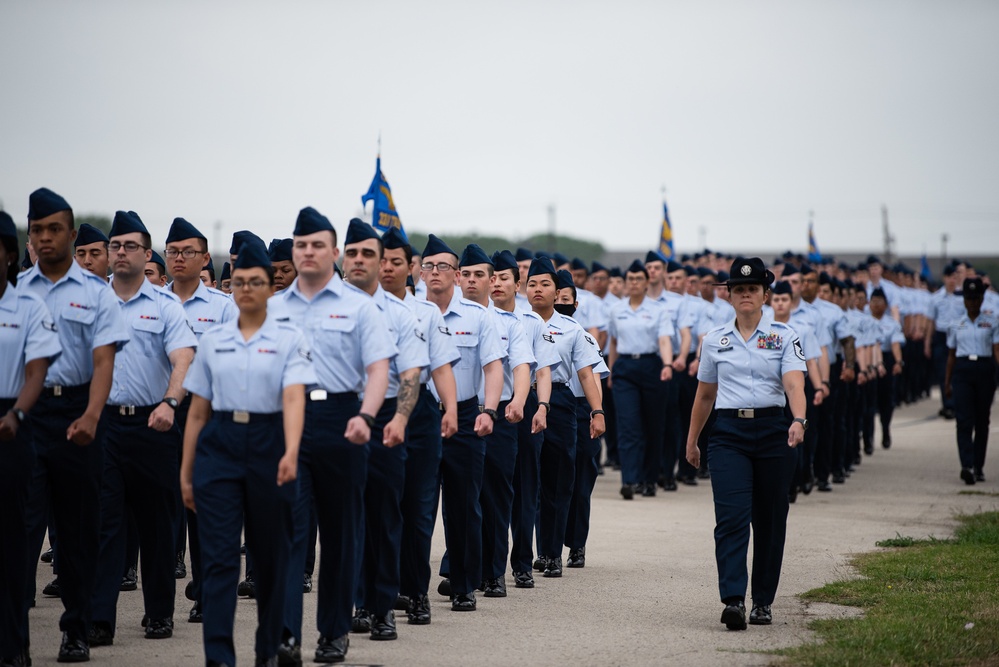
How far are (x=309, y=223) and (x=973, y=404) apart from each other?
12.4 meters

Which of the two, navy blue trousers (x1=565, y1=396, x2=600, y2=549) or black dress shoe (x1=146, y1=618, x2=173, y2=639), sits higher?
navy blue trousers (x1=565, y1=396, x2=600, y2=549)

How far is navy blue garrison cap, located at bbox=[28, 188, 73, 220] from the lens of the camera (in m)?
7.81

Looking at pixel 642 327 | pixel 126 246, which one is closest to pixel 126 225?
pixel 126 246

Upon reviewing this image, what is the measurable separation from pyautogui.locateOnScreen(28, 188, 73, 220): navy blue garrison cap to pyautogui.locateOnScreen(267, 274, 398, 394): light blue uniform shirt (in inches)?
53.5

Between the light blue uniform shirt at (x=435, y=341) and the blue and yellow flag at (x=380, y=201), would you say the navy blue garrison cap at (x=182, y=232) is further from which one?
the blue and yellow flag at (x=380, y=201)

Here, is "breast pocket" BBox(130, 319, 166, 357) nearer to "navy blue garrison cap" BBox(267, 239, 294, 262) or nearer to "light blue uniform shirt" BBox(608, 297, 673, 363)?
"navy blue garrison cap" BBox(267, 239, 294, 262)

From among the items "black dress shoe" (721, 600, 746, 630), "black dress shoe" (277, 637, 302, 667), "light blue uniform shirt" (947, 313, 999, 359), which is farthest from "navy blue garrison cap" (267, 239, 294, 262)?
"light blue uniform shirt" (947, 313, 999, 359)

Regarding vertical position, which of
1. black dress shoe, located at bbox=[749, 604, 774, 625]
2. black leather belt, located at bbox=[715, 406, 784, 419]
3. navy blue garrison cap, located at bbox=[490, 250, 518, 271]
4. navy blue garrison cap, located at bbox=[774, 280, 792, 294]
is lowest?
black dress shoe, located at bbox=[749, 604, 774, 625]

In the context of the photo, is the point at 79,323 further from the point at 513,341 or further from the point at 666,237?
the point at 666,237

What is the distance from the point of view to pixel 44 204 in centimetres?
780

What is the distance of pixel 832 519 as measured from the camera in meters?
14.8

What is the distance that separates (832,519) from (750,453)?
6.12m

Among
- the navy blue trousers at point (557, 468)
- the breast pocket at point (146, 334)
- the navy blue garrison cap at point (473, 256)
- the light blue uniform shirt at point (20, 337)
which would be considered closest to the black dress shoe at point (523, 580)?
the navy blue trousers at point (557, 468)

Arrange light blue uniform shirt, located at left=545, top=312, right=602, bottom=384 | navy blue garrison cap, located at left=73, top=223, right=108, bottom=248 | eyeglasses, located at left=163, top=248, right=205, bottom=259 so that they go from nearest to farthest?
eyeglasses, located at left=163, top=248, right=205, bottom=259
navy blue garrison cap, located at left=73, top=223, right=108, bottom=248
light blue uniform shirt, located at left=545, top=312, right=602, bottom=384
